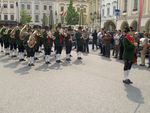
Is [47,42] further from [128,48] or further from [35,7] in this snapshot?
[35,7]

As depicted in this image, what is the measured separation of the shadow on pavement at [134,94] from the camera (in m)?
8.19

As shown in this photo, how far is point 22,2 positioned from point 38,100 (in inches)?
3757

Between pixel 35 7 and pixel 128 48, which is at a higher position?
pixel 35 7

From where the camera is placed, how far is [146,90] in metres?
9.44

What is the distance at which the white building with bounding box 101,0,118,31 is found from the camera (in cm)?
Answer: 4850

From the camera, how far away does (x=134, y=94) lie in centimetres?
891

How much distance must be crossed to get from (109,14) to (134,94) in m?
43.0

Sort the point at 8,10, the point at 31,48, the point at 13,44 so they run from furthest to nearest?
the point at 8,10, the point at 13,44, the point at 31,48

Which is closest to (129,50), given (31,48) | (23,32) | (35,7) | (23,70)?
(23,70)

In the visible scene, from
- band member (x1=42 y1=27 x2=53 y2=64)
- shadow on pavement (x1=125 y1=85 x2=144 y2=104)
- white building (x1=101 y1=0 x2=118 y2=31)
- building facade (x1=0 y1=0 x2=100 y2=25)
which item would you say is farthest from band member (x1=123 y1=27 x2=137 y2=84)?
building facade (x1=0 y1=0 x2=100 y2=25)

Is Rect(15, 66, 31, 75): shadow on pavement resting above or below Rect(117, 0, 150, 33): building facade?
below

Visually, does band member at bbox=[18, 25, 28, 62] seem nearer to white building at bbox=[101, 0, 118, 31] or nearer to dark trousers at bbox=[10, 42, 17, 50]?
dark trousers at bbox=[10, 42, 17, 50]

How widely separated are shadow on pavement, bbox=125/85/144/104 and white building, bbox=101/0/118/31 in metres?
38.4

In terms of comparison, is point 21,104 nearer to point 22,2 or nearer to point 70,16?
point 70,16
